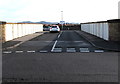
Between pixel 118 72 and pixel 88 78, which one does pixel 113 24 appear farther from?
pixel 88 78

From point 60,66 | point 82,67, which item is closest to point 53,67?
point 60,66

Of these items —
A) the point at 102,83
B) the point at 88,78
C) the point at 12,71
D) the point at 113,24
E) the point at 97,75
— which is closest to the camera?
the point at 102,83

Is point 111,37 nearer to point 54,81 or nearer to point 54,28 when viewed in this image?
point 54,81

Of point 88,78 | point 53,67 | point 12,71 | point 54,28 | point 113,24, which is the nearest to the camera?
point 88,78

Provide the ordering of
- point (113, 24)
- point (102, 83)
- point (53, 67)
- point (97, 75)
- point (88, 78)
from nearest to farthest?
1. point (102, 83)
2. point (88, 78)
3. point (97, 75)
4. point (53, 67)
5. point (113, 24)

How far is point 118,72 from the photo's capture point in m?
8.11

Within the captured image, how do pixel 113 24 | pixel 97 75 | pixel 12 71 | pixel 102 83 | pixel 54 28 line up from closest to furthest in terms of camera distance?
pixel 102 83
pixel 97 75
pixel 12 71
pixel 113 24
pixel 54 28

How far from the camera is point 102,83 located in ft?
21.5

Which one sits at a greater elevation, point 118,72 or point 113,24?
point 113,24

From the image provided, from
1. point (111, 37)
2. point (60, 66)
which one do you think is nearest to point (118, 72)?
point (60, 66)

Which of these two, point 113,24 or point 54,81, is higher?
point 113,24

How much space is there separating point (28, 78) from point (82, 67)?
112 inches

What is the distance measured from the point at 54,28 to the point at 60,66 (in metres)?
33.2

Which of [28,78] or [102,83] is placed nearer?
[102,83]
